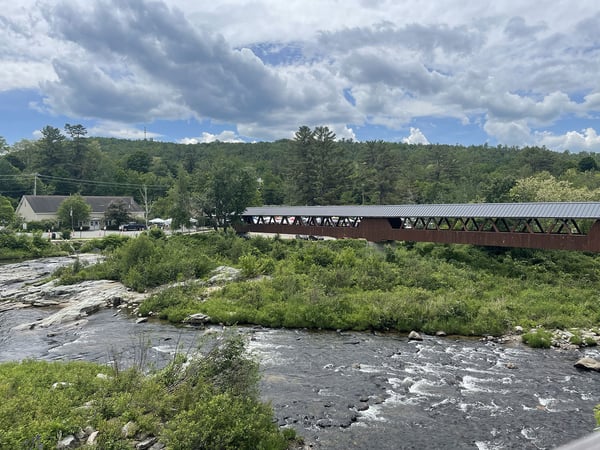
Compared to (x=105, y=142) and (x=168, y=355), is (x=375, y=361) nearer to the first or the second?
(x=168, y=355)

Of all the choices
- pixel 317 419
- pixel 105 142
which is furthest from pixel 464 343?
pixel 105 142

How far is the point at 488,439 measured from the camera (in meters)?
10.4

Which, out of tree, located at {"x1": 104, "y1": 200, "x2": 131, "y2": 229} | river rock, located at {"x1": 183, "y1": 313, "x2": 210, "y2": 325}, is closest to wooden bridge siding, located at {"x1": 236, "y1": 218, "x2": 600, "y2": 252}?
river rock, located at {"x1": 183, "y1": 313, "x2": 210, "y2": 325}

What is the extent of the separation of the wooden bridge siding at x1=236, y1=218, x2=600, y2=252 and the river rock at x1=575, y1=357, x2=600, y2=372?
11.3 m

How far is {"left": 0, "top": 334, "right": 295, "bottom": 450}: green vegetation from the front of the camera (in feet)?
27.7

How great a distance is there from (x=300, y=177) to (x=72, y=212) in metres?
32.3

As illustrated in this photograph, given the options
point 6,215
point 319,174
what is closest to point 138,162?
point 6,215

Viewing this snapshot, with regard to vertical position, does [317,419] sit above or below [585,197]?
below

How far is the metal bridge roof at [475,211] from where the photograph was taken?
80.4 ft

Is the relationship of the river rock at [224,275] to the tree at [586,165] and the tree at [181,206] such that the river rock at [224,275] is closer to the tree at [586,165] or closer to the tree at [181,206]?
the tree at [181,206]

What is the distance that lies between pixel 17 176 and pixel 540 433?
85.1m

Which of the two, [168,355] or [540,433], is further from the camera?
[168,355]

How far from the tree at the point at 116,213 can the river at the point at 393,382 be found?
4619 cm

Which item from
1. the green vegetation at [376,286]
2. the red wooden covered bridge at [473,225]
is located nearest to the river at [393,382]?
the green vegetation at [376,286]
